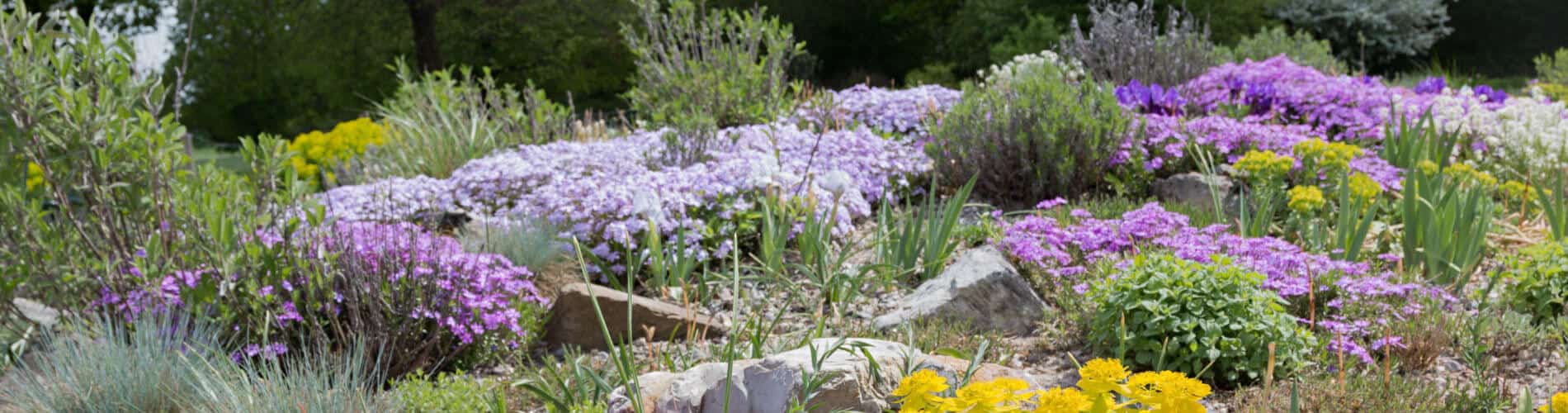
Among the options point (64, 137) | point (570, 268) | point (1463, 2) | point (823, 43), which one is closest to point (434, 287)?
point (570, 268)

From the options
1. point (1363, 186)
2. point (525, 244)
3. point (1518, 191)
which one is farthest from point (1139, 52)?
point (525, 244)

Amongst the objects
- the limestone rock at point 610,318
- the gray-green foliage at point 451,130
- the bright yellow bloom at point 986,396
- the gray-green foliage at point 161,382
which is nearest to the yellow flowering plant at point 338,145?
the gray-green foliage at point 451,130

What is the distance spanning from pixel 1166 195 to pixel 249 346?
14.1 feet

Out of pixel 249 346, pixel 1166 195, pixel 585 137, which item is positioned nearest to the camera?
pixel 249 346

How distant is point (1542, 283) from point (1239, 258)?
99cm

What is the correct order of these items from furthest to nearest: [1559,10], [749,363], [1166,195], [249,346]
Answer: [1559,10]
[1166,195]
[249,346]
[749,363]

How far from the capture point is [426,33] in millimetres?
15422

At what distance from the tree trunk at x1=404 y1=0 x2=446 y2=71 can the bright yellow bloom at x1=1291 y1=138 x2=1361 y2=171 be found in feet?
41.2

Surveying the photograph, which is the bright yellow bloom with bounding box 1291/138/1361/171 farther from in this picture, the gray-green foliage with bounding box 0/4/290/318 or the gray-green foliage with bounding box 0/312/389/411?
the gray-green foliage with bounding box 0/4/290/318

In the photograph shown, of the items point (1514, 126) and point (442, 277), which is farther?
point (1514, 126)

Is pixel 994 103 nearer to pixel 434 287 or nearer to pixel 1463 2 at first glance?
pixel 434 287

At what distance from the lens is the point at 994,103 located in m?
5.67

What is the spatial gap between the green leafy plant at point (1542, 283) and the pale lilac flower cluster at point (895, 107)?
3.18 meters

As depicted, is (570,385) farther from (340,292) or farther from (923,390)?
(923,390)
